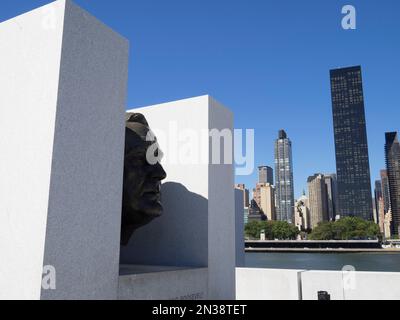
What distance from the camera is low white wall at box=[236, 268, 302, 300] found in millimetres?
8711

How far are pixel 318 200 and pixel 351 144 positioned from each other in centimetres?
2797

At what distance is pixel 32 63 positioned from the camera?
4.52 m

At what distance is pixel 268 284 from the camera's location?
29.7 ft

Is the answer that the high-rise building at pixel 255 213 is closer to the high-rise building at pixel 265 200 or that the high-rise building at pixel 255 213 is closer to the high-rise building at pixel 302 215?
the high-rise building at pixel 265 200

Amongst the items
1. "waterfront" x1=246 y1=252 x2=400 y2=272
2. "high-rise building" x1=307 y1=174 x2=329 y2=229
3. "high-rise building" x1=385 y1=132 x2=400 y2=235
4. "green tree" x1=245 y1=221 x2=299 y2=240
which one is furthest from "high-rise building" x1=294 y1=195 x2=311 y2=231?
"waterfront" x1=246 y1=252 x2=400 y2=272

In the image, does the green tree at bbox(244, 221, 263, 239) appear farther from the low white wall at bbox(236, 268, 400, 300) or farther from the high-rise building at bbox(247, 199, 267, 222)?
the low white wall at bbox(236, 268, 400, 300)

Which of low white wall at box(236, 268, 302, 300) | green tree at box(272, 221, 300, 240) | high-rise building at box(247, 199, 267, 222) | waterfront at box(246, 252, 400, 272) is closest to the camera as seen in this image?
low white wall at box(236, 268, 302, 300)

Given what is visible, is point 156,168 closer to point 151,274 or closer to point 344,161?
point 151,274

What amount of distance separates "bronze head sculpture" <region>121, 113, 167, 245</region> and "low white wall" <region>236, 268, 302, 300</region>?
13.2 ft

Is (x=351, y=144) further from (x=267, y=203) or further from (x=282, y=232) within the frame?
(x=282, y=232)

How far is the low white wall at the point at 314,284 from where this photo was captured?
25.2ft
